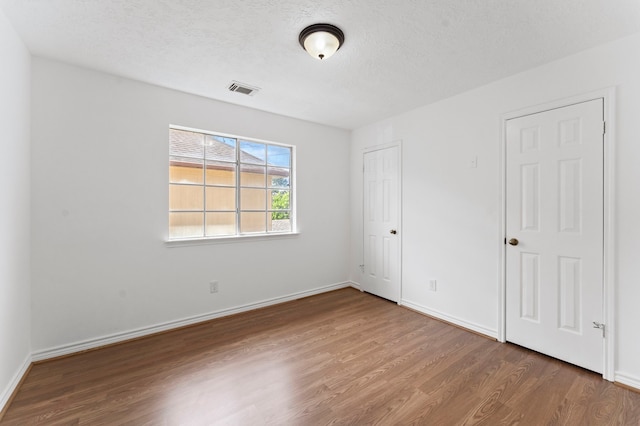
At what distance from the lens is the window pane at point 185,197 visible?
299 cm

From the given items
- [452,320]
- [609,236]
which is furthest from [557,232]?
[452,320]

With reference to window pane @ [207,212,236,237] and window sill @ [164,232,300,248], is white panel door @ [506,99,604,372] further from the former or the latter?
window pane @ [207,212,236,237]

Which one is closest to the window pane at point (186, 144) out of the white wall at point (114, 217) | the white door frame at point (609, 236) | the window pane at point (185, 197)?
the white wall at point (114, 217)

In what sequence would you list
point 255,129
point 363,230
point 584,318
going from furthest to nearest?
point 363,230, point 255,129, point 584,318

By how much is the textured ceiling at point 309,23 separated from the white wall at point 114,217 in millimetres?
275

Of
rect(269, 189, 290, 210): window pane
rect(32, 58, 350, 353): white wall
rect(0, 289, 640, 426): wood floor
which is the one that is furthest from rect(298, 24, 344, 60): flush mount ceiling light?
rect(0, 289, 640, 426): wood floor

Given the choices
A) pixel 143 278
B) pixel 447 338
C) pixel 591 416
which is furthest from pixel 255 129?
pixel 591 416

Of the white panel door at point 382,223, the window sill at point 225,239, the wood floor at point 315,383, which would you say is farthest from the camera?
the white panel door at point 382,223

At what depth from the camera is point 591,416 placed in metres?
1.69

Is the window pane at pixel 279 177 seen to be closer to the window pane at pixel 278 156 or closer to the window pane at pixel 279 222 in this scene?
the window pane at pixel 278 156

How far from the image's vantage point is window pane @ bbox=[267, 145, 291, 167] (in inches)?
145

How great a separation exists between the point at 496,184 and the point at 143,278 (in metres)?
Answer: 3.63

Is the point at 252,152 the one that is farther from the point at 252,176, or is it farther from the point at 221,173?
the point at 221,173

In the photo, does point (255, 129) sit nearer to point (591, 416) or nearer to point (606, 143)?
point (606, 143)
